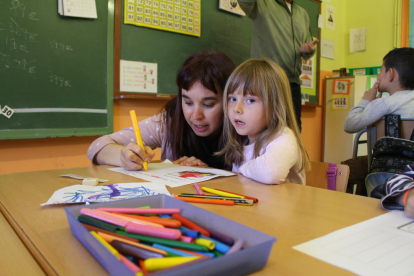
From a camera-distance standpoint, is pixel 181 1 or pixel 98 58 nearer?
pixel 98 58

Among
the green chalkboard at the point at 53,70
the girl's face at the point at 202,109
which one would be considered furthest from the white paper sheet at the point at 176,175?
the green chalkboard at the point at 53,70

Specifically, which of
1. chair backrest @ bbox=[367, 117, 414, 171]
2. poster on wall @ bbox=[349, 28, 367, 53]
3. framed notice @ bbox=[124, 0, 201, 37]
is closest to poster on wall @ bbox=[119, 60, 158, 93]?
framed notice @ bbox=[124, 0, 201, 37]

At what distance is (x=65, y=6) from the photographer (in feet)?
5.86

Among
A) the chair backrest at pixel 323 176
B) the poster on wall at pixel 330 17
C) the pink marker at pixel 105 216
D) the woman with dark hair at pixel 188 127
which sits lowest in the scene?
the chair backrest at pixel 323 176

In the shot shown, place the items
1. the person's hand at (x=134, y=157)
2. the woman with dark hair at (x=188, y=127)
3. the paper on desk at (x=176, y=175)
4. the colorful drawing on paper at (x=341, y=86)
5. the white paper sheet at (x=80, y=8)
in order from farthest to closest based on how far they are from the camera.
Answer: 1. the colorful drawing on paper at (x=341, y=86)
2. the white paper sheet at (x=80, y=8)
3. the woman with dark hair at (x=188, y=127)
4. the person's hand at (x=134, y=157)
5. the paper on desk at (x=176, y=175)

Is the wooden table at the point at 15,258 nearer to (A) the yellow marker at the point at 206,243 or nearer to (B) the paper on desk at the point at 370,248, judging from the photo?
(A) the yellow marker at the point at 206,243

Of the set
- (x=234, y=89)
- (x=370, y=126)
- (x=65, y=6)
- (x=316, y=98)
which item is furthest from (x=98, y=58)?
(x=316, y=98)

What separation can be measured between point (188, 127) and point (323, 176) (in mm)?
551

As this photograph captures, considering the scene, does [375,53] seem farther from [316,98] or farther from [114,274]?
[114,274]

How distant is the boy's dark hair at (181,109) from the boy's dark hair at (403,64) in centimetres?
132

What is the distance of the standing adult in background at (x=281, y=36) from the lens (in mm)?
2234

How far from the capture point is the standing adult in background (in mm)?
2234

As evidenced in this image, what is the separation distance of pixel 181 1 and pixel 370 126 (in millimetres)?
1474

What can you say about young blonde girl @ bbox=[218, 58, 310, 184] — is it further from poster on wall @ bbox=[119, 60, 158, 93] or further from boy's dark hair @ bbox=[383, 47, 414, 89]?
boy's dark hair @ bbox=[383, 47, 414, 89]
